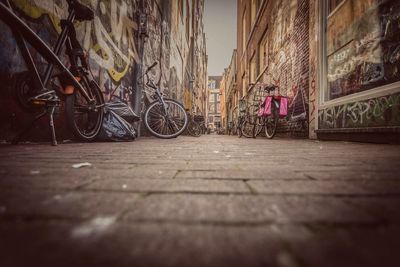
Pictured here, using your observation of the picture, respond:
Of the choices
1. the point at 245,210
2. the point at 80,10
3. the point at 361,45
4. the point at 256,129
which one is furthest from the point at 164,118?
the point at 245,210

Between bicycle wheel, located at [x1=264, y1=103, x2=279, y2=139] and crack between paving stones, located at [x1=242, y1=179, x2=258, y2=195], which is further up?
bicycle wheel, located at [x1=264, y1=103, x2=279, y2=139]

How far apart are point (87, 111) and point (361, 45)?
14.9ft

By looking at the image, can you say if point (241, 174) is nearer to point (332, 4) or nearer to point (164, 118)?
point (164, 118)

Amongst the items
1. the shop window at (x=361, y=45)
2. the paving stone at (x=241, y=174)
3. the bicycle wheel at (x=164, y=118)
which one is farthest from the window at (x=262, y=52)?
the paving stone at (x=241, y=174)

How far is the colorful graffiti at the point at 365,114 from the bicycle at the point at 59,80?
13.5 feet

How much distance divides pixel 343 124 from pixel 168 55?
270 inches

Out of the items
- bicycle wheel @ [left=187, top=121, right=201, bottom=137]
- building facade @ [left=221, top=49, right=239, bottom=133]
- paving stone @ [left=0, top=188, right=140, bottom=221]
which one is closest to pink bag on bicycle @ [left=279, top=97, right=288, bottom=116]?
bicycle wheel @ [left=187, top=121, right=201, bottom=137]

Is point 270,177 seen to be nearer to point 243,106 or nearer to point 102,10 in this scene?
point 102,10

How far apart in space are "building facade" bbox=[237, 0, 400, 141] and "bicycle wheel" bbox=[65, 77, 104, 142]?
4.06 meters

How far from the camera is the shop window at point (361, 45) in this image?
3314mm

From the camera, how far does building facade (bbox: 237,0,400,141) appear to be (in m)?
3.35

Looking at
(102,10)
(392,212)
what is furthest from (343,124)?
(102,10)

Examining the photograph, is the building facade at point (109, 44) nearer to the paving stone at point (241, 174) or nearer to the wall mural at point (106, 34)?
the wall mural at point (106, 34)

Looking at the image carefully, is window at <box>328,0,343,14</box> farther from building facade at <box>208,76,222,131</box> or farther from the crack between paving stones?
building facade at <box>208,76,222,131</box>
